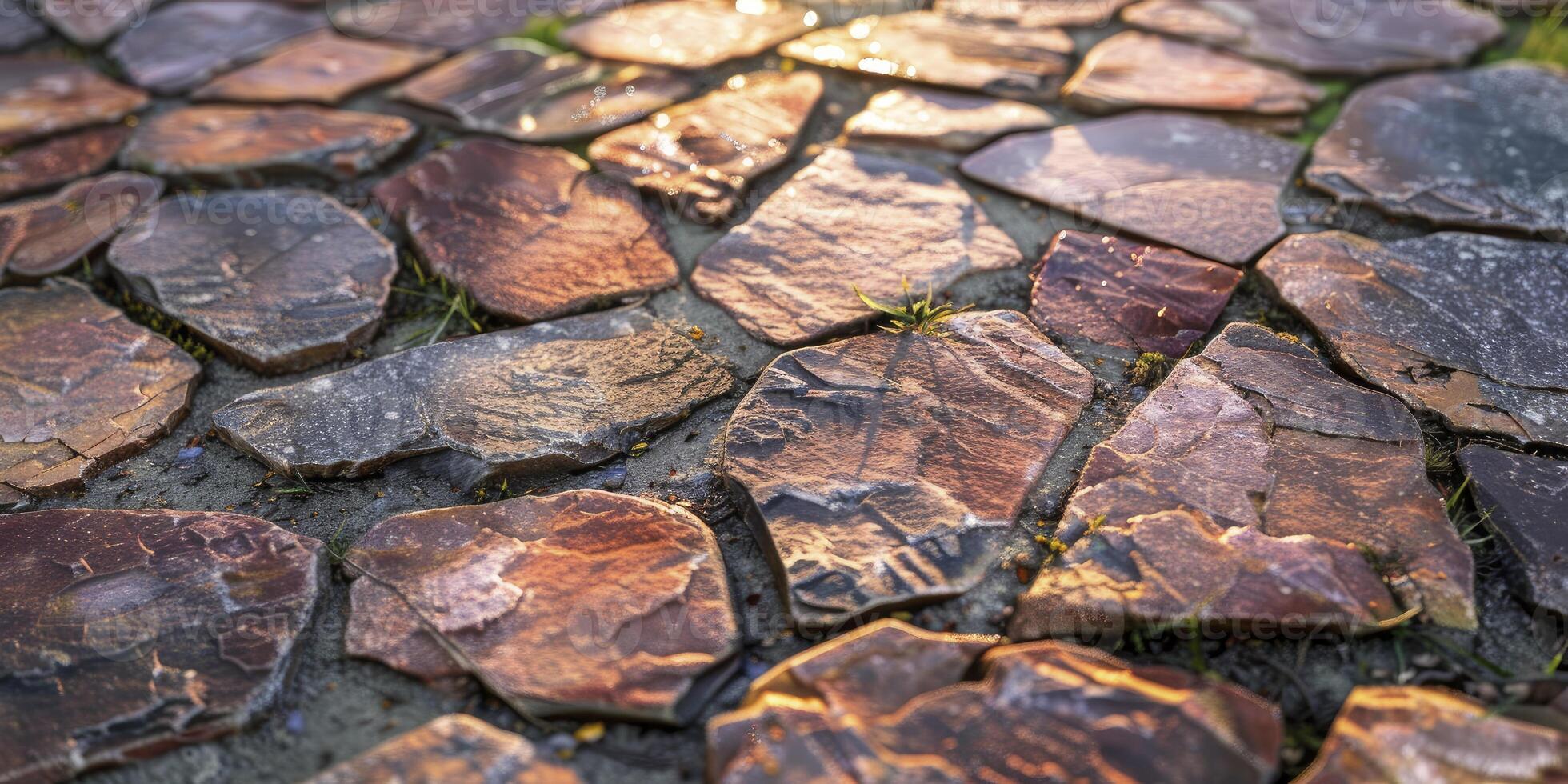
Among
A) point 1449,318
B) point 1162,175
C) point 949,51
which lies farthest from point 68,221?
point 1449,318

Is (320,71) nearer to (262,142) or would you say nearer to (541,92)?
(262,142)

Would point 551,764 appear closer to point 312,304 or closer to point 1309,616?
point 1309,616

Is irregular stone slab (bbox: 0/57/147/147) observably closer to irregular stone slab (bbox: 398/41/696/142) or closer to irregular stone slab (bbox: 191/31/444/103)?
irregular stone slab (bbox: 191/31/444/103)

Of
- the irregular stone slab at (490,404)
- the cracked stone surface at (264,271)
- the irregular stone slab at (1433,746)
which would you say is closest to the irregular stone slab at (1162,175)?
the irregular stone slab at (490,404)

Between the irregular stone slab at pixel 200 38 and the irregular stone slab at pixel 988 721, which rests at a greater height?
the irregular stone slab at pixel 200 38

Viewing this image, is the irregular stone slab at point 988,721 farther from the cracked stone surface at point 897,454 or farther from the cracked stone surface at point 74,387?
the cracked stone surface at point 74,387

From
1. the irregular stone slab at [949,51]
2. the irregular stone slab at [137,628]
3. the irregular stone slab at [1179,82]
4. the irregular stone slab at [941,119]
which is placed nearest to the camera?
the irregular stone slab at [137,628]

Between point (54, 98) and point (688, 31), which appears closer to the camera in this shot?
point (54, 98)

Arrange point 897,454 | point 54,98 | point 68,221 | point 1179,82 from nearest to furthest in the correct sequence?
point 897,454 → point 68,221 → point 1179,82 → point 54,98
